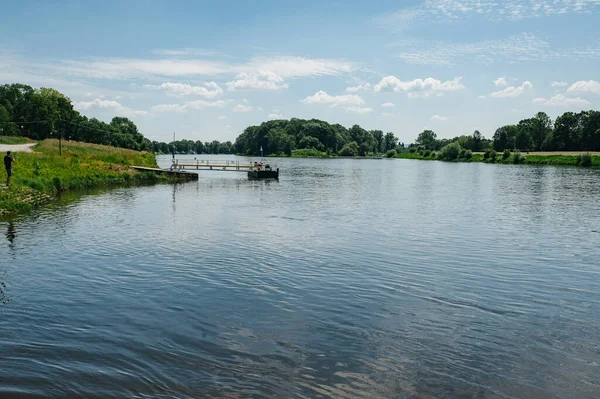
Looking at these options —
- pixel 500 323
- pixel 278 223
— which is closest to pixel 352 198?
pixel 278 223

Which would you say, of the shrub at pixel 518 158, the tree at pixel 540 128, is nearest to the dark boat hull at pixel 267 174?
the shrub at pixel 518 158

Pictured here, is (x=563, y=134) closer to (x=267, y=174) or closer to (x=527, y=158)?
(x=527, y=158)

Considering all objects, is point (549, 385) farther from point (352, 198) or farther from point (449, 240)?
point (352, 198)

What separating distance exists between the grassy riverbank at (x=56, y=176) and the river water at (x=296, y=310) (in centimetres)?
578

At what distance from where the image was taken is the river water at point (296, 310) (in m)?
8.69

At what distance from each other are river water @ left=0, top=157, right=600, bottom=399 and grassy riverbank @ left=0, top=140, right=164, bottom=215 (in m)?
5.78

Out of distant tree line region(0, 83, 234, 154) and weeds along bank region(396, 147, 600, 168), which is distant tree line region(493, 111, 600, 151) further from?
distant tree line region(0, 83, 234, 154)

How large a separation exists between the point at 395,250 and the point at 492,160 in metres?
148

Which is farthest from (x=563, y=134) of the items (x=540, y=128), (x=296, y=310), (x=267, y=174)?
(x=296, y=310)

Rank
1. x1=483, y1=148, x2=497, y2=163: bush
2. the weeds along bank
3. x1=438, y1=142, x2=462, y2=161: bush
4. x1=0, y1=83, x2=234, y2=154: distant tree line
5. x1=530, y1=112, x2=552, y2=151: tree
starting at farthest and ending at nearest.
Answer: x1=530, y1=112, x2=552, y2=151: tree → x1=438, y1=142, x2=462, y2=161: bush → x1=483, y1=148, x2=497, y2=163: bush → the weeds along bank → x1=0, y1=83, x2=234, y2=154: distant tree line

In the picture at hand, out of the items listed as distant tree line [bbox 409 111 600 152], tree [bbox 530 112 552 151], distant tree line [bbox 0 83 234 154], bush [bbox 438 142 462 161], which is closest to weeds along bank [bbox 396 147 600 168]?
bush [bbox 438 142 462 161]

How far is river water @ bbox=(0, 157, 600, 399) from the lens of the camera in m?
8.69

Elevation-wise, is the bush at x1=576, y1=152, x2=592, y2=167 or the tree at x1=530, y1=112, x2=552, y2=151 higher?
the tree at x1=530, y1=112, x2=552, y2=151

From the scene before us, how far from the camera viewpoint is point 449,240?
22688 millimetres
